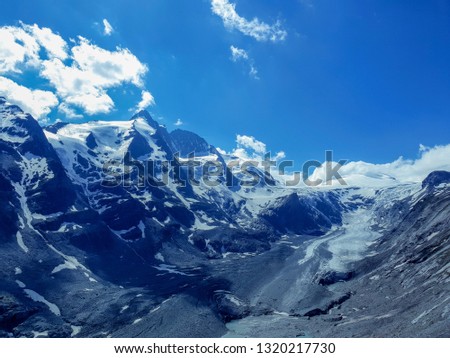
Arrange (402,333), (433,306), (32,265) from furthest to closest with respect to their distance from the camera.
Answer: (32,265) < (433,306) < (402,333)

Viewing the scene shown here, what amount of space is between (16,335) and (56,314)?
1737 centimetres

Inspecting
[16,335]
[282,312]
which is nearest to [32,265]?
[16,335]

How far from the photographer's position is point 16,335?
363 ft

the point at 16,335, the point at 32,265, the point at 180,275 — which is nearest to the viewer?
the point at 16,335

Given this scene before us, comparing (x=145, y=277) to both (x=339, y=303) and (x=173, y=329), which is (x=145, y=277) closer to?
(x=173, y=329)

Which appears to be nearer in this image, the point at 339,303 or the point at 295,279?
the point at 339,303

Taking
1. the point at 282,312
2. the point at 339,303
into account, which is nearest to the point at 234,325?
the point at 282,312

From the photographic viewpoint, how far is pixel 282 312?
13325cm

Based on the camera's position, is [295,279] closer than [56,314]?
No

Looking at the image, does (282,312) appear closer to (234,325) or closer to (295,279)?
(234,325)

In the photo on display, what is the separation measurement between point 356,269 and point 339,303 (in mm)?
58423
